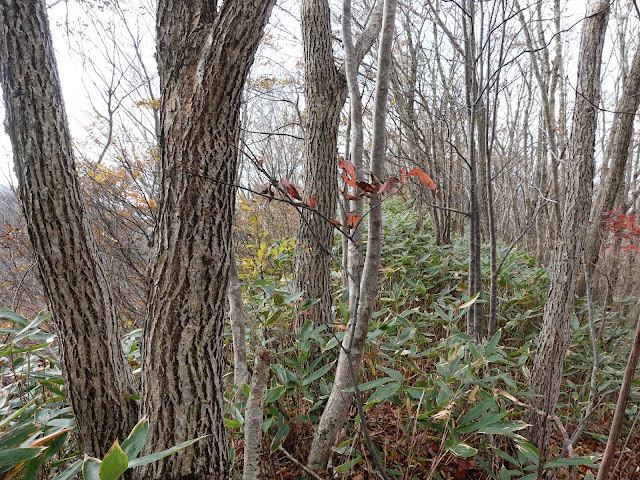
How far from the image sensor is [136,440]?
1004mm

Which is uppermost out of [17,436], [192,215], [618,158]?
[618,158]

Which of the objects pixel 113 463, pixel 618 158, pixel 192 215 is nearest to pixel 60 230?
pixel 192 215

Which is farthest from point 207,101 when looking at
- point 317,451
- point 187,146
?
point 317,451

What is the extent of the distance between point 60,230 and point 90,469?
0.91 metres

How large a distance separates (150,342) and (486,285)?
365cm

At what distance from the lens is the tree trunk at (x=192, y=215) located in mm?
1242

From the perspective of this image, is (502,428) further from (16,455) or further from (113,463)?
(16,455)

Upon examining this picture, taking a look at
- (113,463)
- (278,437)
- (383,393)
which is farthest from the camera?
(278,437)

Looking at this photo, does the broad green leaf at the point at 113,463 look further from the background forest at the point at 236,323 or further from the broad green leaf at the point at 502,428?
the broad green leaf at the point at 502,428

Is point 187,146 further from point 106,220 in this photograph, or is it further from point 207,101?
point 106,220

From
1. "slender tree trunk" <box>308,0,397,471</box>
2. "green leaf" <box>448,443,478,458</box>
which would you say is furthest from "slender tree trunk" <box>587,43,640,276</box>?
"slender tree trunk" <box>308,0,397,471</box>

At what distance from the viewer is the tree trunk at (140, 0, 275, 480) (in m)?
1.24

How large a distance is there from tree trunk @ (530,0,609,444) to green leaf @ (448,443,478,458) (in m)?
1.10

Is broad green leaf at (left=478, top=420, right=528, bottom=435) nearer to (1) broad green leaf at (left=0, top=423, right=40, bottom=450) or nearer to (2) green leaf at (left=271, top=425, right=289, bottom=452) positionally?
(2) green leaf at (left=271, top=425, right=289, bottom=452)
